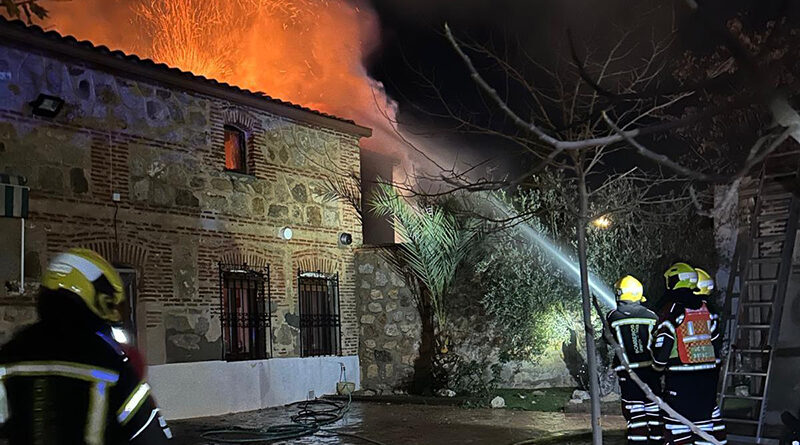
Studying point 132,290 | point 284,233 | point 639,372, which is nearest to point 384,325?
point 284,233

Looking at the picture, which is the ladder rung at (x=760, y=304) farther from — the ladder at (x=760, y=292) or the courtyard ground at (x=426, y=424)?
the courtyard ground at (x=426, y=424)

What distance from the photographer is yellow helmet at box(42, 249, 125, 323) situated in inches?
139

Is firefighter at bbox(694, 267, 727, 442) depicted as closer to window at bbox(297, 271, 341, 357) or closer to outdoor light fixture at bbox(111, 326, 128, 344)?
outdoor light fixture at bbox(111, 326, 128, 344)

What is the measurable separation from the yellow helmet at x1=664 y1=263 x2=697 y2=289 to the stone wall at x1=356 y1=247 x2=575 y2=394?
7.47 meters

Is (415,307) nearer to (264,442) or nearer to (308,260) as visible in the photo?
(308,260)

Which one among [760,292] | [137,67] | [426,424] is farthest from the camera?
[137,67]

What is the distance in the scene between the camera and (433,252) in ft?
48.9

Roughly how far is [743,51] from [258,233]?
41.7ft

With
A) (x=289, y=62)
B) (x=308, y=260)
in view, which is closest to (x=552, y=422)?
(x=308, y=260)

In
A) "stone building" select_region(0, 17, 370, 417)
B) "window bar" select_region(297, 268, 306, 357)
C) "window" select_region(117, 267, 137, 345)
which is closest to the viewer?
"stone building" select_region(0, 17, 370, 417)

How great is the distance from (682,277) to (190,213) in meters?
8.69

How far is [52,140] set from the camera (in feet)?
37.1

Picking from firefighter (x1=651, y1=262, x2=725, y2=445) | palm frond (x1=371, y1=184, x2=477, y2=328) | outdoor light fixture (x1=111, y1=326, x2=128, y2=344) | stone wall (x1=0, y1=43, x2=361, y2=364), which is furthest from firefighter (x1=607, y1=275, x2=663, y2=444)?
stone wall (x1=0, y1=43, x2=361, y2=364)

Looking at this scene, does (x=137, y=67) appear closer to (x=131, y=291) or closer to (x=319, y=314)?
(x=131, y=291)
